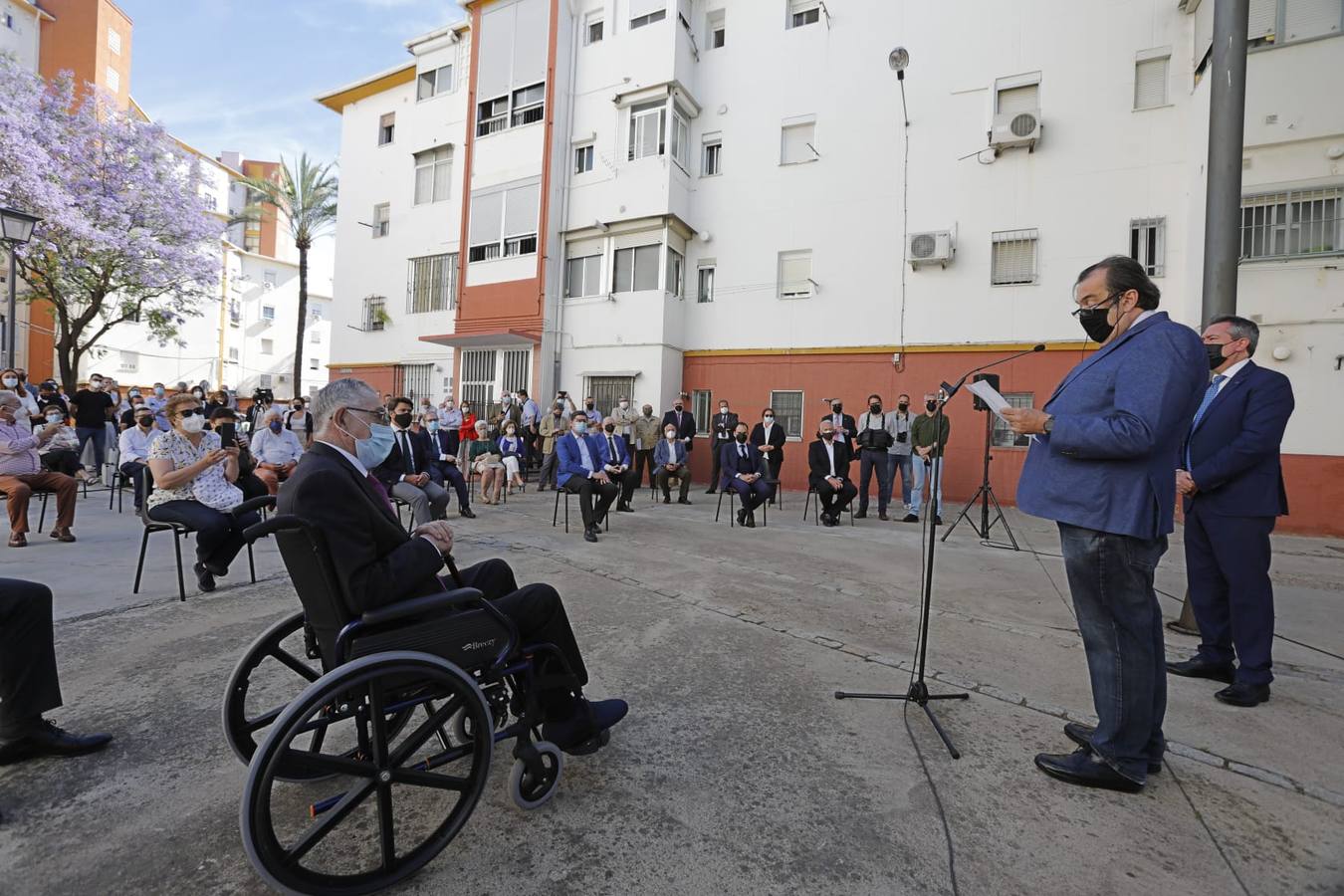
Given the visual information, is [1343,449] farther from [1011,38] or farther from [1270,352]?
[1011,38]

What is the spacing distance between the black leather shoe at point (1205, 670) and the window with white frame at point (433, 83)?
68.1 ft

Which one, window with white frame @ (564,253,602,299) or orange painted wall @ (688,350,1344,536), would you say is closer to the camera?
orange painted wall @ (688,350,1344,536)

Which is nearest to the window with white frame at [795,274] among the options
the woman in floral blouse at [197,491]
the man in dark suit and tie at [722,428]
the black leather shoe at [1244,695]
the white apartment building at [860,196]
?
the white apartment building at [860,196]

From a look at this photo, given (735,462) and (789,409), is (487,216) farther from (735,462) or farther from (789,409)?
(735,462)

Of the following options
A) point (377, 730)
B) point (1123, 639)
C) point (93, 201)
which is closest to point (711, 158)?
point (1123, 639)

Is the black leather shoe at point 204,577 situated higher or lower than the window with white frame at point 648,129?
lower

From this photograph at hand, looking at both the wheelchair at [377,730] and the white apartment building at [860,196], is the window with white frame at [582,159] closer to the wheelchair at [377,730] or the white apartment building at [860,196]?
the white apartment building at [860,196]

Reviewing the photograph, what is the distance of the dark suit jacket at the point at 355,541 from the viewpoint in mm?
1973

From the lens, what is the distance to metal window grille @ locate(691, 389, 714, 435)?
15.0 metres

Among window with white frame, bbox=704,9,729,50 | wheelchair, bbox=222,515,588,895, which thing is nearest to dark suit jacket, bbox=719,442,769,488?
wheelchair, bbox=222,515,588,895

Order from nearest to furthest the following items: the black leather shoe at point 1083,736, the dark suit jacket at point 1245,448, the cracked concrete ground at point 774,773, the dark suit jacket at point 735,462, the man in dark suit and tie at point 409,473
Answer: the cracked concrete ground at point 774,773
the black leather shoe at point 1083,736
the dark suit jacket at point 1245,448
the man in dark suit and tie at point 409,473
the dark suit jacket at point 735,462

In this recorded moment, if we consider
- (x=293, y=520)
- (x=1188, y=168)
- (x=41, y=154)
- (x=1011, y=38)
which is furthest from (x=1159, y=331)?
(x=41, y=154)

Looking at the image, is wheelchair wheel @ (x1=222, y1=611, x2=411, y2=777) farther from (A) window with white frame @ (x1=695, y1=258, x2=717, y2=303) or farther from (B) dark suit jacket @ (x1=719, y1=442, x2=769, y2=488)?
(A) window with white frame @ (x1=695, y1=258, x2=717, y2=303)

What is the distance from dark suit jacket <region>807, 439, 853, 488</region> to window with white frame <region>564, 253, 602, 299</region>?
27.1 feet
